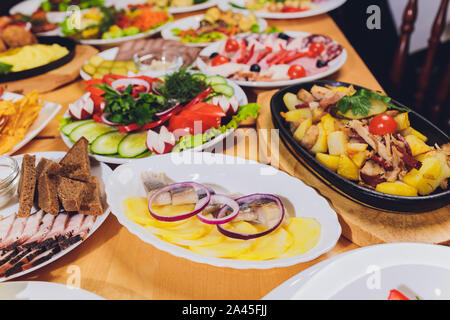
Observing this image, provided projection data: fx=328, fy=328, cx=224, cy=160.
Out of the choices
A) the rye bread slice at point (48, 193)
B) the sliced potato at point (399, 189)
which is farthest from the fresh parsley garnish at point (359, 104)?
the rye bread slice at point (48, 193)

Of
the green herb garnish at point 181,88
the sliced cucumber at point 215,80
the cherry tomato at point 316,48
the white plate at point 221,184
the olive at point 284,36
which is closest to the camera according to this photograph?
the white plate at point 221,184

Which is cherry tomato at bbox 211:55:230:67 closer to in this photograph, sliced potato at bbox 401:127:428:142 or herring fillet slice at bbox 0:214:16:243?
sliced potato at bbox 401:127:428:142

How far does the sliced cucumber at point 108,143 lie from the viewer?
1426mm

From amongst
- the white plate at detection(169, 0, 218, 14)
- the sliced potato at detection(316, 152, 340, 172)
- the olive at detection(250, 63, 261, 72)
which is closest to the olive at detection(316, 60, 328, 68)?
the olive at detection(250, 63, 261, 72)

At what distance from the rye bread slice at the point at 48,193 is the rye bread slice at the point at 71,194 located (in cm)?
3

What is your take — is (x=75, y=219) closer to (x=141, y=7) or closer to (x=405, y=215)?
(x=405, y=215)

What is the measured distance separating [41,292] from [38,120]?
1.18 m

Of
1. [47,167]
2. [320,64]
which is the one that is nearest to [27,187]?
[47,167]

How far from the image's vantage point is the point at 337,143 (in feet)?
4.16

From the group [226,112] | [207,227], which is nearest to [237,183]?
[207,227]

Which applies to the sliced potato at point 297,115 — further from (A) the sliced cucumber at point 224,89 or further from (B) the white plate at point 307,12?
(B) the white plate at point 307,12

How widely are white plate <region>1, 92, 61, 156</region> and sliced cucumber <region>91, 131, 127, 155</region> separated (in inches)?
15.9

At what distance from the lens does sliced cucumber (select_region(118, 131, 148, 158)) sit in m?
1.41

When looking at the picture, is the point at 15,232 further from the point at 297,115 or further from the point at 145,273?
the point at 297,115
